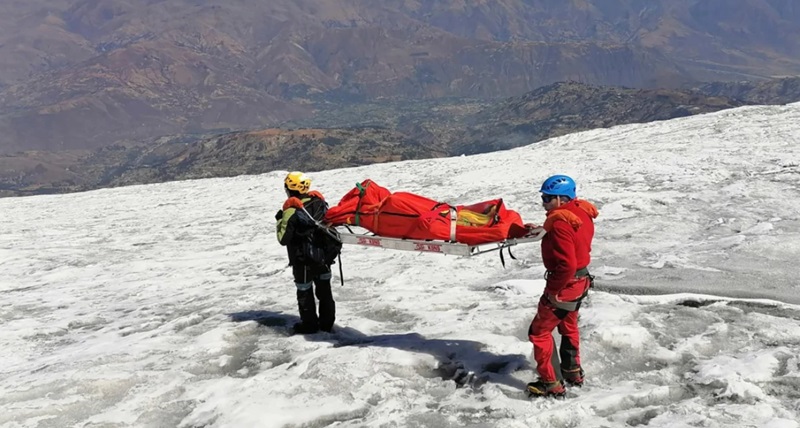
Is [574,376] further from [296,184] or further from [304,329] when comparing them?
[296,184]

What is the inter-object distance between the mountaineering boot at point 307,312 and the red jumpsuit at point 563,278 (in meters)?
3.65

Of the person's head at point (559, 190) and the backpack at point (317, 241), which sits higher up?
the person's head at point (559, 190)

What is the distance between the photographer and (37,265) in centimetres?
1560

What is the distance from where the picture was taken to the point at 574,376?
623cm

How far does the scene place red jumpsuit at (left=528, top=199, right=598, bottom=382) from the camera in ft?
19.1

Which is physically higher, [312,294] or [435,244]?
[435,244]

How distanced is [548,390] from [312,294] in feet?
12.9

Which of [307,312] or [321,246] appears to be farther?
[307,312]

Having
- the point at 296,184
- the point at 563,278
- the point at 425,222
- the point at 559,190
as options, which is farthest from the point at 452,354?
the point at 296,184

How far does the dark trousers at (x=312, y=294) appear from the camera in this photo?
829cm

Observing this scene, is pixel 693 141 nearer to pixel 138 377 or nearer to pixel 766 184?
pixel 766 184

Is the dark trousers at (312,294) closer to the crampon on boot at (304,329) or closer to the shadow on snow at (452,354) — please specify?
the crampon on boot at (304,329)

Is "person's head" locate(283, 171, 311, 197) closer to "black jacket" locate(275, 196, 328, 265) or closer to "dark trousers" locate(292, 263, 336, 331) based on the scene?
"black jacket" locate(275, 196, 328, 265)

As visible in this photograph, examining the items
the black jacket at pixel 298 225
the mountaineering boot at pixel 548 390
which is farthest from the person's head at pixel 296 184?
the mountaineering boot at pixel 548 390
